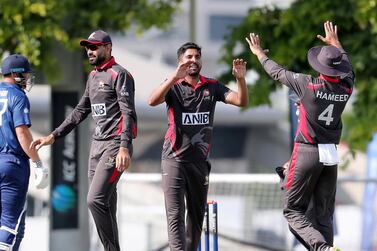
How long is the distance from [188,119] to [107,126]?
2.42ft

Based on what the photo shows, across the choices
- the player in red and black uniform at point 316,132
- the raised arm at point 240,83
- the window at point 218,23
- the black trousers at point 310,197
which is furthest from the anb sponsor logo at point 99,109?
the window at point 218,23

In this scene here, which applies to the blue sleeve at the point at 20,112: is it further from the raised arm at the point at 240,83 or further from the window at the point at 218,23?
the window at the point at 218,23

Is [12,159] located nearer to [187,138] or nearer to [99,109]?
[99,109]

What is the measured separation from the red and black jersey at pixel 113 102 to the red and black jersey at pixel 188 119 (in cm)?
35

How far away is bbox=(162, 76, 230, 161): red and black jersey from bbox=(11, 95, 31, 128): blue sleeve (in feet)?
4.24

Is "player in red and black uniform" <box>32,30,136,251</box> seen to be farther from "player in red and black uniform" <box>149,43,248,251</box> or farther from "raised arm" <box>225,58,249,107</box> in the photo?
"raised arm" <box>225,58,249,107</box>

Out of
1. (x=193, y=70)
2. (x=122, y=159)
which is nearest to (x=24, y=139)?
(x=122, y=159)

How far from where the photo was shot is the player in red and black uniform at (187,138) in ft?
32.7

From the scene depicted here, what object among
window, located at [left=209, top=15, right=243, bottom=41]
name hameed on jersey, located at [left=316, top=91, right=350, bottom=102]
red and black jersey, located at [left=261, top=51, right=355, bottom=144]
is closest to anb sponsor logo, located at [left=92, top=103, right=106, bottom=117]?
red and black jersey, located at [left=261, top=51, right=355, bottom=144]

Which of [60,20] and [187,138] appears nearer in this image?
[187,138]

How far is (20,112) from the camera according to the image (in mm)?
10203

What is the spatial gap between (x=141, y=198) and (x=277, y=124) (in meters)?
16.7

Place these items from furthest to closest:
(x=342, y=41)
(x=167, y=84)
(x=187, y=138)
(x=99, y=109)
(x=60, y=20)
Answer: (x=342, y=41), (x=60, y=20), (x=99, y=109), (x=187, y=138), (x=167, y=84)

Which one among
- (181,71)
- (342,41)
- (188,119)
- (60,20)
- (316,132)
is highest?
(60,20)
